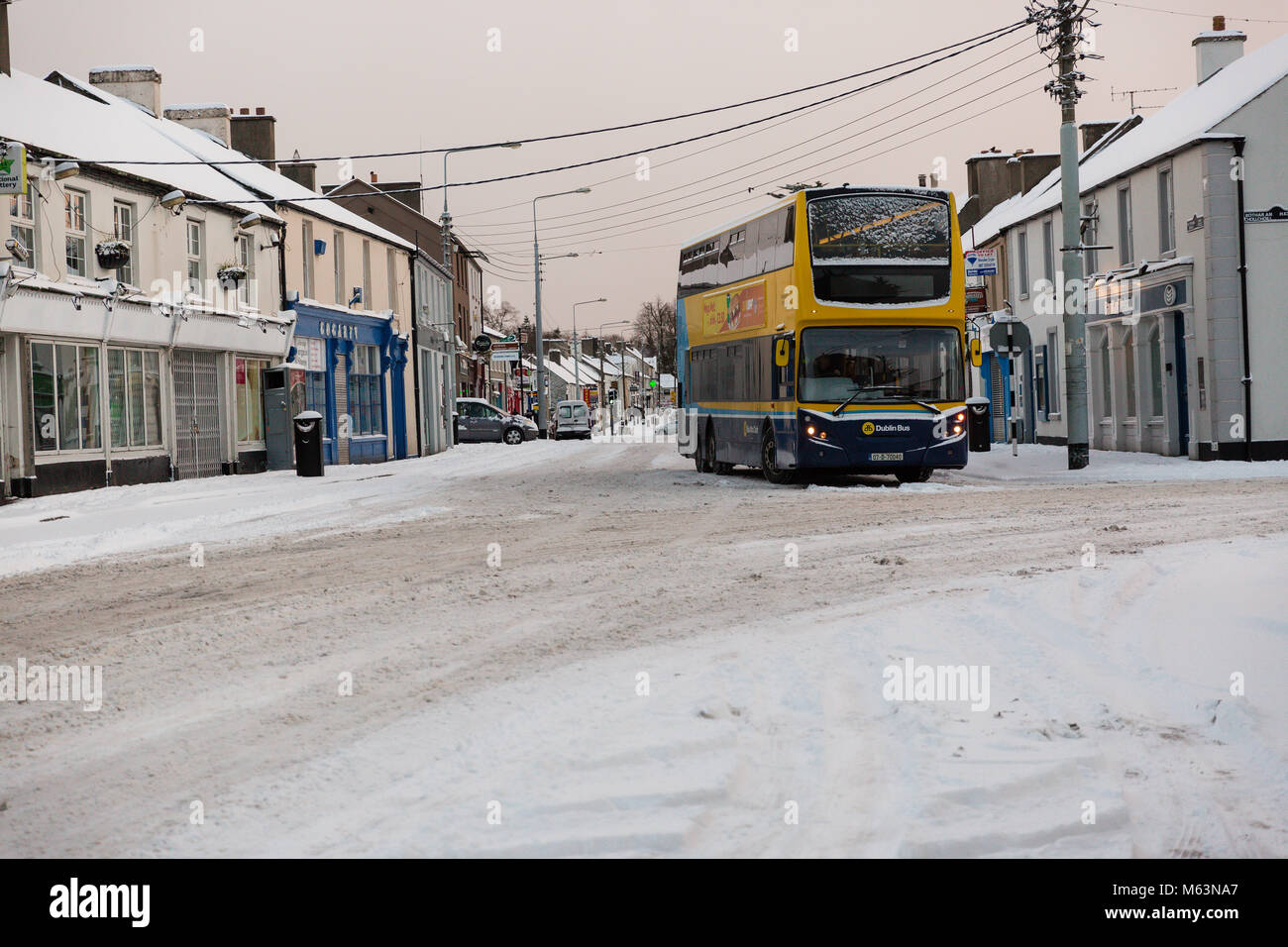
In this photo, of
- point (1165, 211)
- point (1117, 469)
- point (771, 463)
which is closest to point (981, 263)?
point (1165, 211)

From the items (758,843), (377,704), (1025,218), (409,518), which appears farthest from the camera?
(1025,218)

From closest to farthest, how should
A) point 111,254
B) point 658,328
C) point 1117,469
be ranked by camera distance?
1. point 111,254
2. point 1117,469
3. point 658,328

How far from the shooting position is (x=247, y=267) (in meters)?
31.3

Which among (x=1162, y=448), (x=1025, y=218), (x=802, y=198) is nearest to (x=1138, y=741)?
(x=802, y=198)

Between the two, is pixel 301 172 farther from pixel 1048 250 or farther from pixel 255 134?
pixel 1048 250

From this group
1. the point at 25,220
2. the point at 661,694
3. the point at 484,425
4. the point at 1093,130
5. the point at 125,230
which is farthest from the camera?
the point at 484,425

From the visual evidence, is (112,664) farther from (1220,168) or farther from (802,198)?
(1220,168)

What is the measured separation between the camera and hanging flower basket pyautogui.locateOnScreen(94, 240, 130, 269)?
24.0 metres

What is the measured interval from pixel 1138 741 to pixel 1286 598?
Answer: 3.63 meters

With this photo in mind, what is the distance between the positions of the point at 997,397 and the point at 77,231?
30297mm

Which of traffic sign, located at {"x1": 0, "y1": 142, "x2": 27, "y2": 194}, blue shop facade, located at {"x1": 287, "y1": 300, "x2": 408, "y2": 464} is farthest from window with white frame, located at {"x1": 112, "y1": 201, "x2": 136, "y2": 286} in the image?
blue shop facade, located at {"x1": 287, "y1": 300, "x2": 408, "y2": 464}

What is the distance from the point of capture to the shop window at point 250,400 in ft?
101

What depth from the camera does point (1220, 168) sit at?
2719 centimetres

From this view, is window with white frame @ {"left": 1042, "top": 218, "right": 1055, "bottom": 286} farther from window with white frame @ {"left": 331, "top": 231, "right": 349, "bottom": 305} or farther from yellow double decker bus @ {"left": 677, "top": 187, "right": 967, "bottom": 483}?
window with white frame @ {"left": 331, "top": 231, "right": 349, "bottom": 305}
